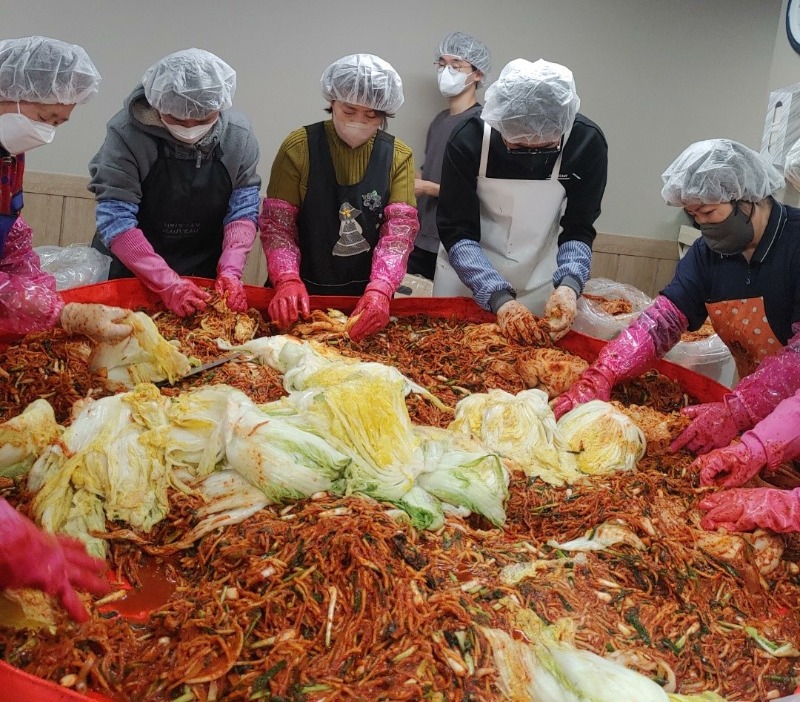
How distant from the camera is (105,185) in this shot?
3402mm

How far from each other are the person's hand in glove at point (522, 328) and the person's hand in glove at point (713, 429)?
2.73 feet

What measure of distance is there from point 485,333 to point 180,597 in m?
2.02

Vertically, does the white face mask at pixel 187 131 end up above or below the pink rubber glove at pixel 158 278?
above

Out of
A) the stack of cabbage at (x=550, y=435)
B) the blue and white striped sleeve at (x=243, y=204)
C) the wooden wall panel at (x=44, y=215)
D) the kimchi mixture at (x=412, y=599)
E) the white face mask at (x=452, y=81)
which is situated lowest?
the wooden wall panel at (x=44, y=215)

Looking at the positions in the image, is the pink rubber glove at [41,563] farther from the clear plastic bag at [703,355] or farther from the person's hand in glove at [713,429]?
the clear plastic bag at [703,355]

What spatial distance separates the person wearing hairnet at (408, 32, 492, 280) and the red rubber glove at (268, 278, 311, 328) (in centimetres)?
308

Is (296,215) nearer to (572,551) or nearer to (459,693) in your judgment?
(572,551)

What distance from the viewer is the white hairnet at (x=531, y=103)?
3406mm

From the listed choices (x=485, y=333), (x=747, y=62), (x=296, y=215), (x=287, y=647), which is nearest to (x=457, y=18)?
(x=747, y=62)

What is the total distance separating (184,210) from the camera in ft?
12.1

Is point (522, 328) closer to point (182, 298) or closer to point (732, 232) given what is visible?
point (732, 232)

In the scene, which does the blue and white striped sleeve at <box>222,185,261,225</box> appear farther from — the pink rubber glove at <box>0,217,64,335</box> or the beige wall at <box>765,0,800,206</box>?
the beige wall at <box>765,0,800,206</box>

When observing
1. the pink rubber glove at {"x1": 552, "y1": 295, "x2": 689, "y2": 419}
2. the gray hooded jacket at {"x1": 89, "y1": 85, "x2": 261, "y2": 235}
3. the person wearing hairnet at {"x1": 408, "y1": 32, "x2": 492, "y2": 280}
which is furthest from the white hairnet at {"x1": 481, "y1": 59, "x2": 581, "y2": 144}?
the person wearing hairnet at {"x1": 408, "y1": 32, "x2": 492, "y2": 280}

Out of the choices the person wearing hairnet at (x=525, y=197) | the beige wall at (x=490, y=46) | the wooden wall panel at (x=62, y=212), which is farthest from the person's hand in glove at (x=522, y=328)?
the wooden wall panel at (x=62, y=212)
